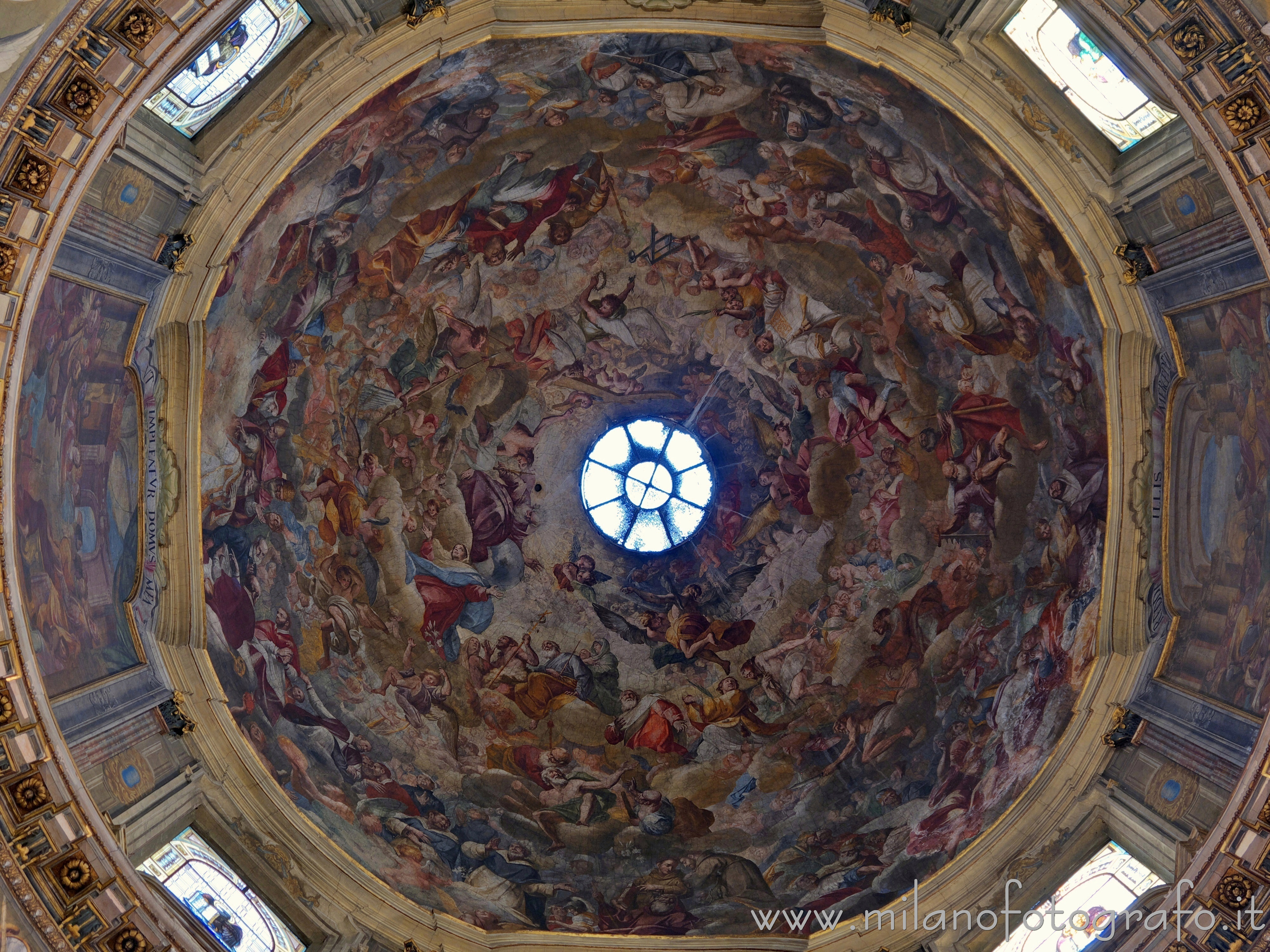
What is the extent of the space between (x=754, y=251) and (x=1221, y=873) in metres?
11.4

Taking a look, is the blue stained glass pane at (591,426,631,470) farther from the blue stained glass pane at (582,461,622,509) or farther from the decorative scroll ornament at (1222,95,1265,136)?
the decorative scroll ornament at (1222,95,1265,136)

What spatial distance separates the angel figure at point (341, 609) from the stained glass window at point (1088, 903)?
426 inches

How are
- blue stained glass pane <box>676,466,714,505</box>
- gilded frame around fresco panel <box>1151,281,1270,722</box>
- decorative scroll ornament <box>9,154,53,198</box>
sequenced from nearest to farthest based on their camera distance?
decorative scroll ornament <box>9,154,53,198</box>, gilded frame around fresco panel <box>1151,281,1270,722</box>, blue stained glass pane <box>676,466,714,505</box>

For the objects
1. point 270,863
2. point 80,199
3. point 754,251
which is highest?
point 754,251

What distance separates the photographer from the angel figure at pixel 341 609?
689 inches

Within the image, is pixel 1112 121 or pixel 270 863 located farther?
pixel 270 863

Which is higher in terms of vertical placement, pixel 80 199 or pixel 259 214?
pixel 259 214

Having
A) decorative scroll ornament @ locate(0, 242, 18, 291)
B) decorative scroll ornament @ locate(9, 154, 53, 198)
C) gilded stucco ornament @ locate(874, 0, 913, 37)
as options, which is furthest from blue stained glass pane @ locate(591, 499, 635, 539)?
decorative scroll ornament @ locate(9, 154, 53, 198)

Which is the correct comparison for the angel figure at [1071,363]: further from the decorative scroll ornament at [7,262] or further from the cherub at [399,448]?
the decorative scroll ornament at [7,262]

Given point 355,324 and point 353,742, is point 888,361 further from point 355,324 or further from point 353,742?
point 353,742

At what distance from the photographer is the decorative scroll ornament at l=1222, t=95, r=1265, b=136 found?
32.9ft

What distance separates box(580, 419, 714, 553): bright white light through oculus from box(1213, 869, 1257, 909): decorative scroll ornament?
34.4ft

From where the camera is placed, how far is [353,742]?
56.8ft

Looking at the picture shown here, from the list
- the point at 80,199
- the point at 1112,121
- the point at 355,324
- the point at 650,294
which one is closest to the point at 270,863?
the point at 355,324
